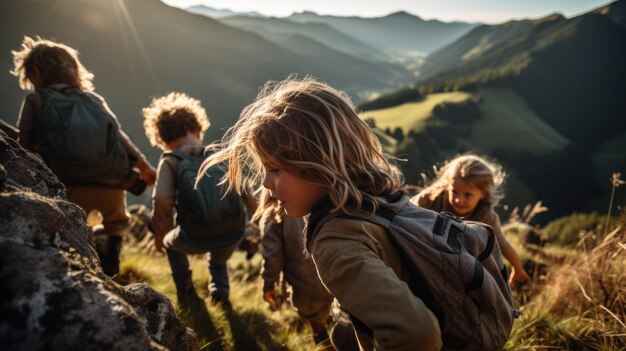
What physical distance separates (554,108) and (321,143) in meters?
128

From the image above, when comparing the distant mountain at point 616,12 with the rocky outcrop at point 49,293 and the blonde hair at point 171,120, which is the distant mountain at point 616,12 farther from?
the rocky outcrop at point 49,293

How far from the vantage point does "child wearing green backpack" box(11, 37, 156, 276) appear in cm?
280

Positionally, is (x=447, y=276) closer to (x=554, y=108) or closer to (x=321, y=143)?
(x=321, y=143)

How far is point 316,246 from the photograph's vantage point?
1.34 meters

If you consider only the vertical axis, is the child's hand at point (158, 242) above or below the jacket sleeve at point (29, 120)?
below

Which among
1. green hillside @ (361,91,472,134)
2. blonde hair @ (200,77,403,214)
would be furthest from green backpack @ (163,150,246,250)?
green hillside @ (361,91,472,134)

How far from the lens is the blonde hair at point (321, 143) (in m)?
1.46

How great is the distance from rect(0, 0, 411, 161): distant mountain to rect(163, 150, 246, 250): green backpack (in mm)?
Result: 82677

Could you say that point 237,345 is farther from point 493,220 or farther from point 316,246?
point 493,220

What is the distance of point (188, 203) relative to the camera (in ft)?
9.55

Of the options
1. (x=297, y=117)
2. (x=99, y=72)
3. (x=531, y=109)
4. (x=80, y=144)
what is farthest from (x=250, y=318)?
(x=531, y=109)

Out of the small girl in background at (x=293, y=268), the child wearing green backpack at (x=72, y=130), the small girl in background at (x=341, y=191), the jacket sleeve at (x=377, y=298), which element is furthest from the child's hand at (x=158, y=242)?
the jacket sleeve at (x=377, y=298)

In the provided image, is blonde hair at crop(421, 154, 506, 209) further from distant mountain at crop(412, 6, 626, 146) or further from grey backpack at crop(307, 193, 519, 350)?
distant mountain at crop(412, 6, 626, 146)

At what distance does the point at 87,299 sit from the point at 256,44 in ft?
617
